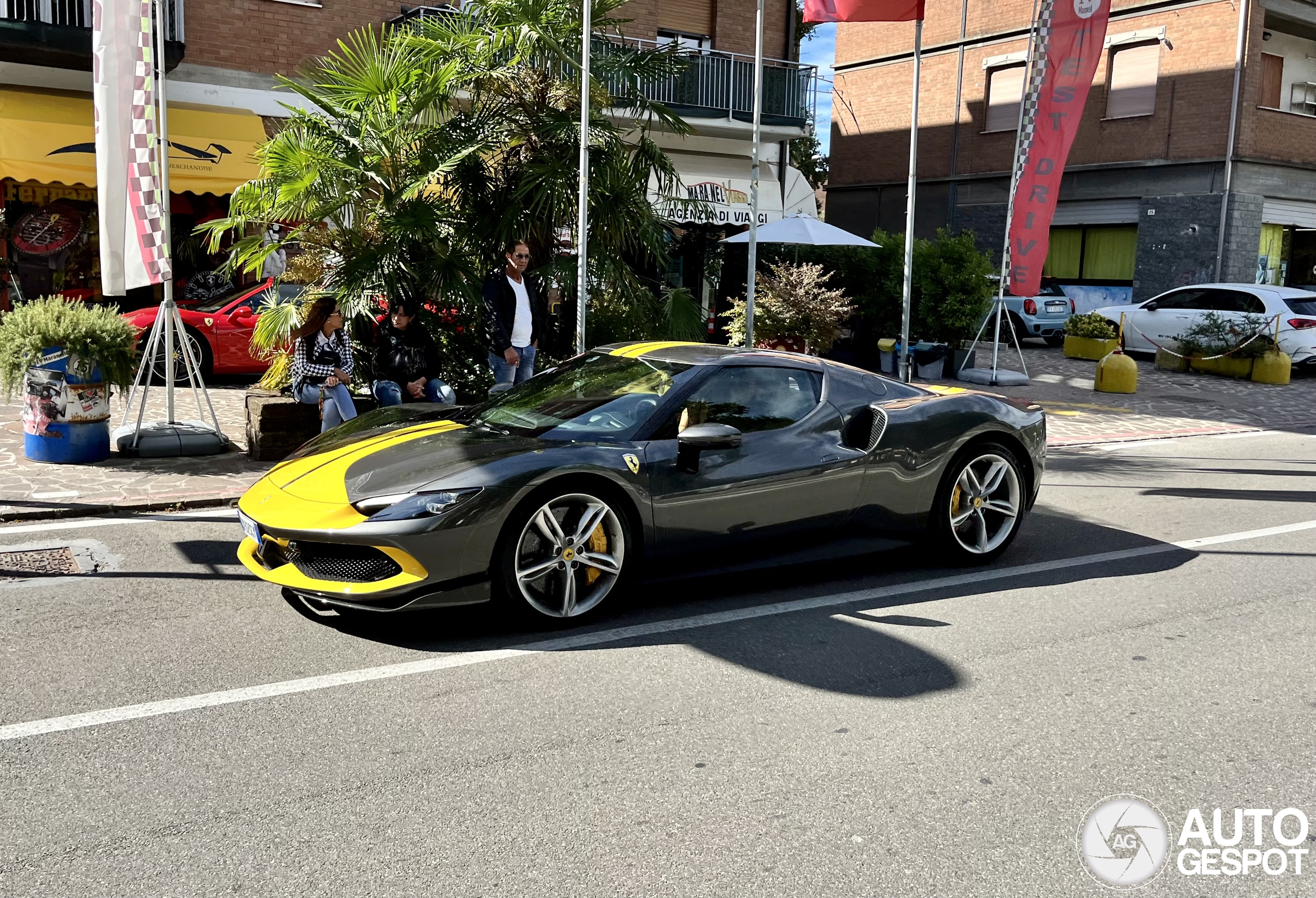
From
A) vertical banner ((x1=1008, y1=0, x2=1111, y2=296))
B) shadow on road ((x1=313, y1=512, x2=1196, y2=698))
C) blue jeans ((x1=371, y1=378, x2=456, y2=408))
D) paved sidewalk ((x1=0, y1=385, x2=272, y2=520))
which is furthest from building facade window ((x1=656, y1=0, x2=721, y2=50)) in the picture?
shadow on road ((x1=313, y1=512, x2=1196, y2=698))

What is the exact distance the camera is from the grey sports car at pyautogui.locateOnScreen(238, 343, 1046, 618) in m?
4.79

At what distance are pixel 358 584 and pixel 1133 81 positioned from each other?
26.7 m

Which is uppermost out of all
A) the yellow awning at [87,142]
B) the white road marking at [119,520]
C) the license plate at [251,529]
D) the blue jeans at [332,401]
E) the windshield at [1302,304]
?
the yellow awning at [87,142]

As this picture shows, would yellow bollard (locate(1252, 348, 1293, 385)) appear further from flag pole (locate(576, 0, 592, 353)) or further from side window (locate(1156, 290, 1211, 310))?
flag pole (locate(576, 0, 592, 353))

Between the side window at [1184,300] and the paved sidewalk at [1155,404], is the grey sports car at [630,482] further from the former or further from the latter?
the side window at [1184,300]

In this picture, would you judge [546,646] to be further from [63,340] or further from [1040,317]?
[1040,317]

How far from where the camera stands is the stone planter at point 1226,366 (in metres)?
18.8

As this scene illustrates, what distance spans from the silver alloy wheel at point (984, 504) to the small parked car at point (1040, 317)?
718 inches

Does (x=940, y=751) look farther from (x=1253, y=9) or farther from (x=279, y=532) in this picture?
(x=1253, y=9)

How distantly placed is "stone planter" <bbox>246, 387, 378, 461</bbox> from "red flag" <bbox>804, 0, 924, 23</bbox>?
24.8ft

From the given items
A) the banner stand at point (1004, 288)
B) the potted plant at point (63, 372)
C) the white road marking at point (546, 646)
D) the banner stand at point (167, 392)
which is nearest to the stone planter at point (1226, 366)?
the banner stand at point (1004, 288)

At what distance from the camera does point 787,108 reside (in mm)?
21828

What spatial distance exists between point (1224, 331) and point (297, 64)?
15.6 metres

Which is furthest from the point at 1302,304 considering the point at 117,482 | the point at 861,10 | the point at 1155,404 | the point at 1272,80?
the point at 117,482
